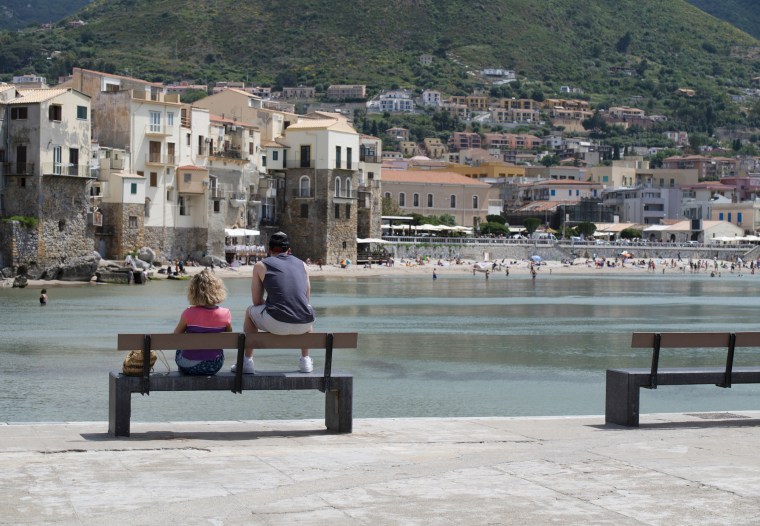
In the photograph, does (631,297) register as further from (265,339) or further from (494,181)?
(494,181)

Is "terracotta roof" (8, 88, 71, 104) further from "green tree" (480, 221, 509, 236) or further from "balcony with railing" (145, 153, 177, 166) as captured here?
"green tree" (480, 221, 509, 236)

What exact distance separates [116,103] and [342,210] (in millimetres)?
18294

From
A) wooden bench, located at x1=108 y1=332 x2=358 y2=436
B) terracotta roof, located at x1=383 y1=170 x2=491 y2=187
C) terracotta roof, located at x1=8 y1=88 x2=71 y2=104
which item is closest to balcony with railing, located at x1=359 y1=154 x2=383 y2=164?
terracotta roof, located at x1=383 y1=170 x2=491 y2=187

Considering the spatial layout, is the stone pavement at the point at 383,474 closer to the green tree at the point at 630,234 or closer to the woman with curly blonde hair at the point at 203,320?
the woman with curly blonde hair at the point at 203,320

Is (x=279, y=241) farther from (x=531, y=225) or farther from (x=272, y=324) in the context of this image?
(x=531, y=225)

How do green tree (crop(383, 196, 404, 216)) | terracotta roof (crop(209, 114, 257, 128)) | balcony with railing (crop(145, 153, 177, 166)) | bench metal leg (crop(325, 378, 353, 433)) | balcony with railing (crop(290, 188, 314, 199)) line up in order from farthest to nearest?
green tree (crop(383, 196, 404, 216)) → balcony with railing (crop(290, 188, 314, 199)) → terracotta roof (crop(209, 114, 257, 128)) → balcony with railing (crop(145, 153, 177, 166)) → bench metal leg (crop(325, 378, 353, 433))

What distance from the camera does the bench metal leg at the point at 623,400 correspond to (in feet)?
39.9

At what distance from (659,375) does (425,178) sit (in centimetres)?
10742

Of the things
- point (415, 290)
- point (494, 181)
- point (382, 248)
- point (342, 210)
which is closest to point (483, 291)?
point (415, 290)

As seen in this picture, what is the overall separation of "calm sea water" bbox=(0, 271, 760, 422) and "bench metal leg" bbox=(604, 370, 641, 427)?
713 centimetres

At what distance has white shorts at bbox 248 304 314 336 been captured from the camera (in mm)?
11461

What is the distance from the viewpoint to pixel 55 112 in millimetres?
59188

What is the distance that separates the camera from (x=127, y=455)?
400 inches

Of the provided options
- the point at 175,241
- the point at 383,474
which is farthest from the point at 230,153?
the point at 383,474
